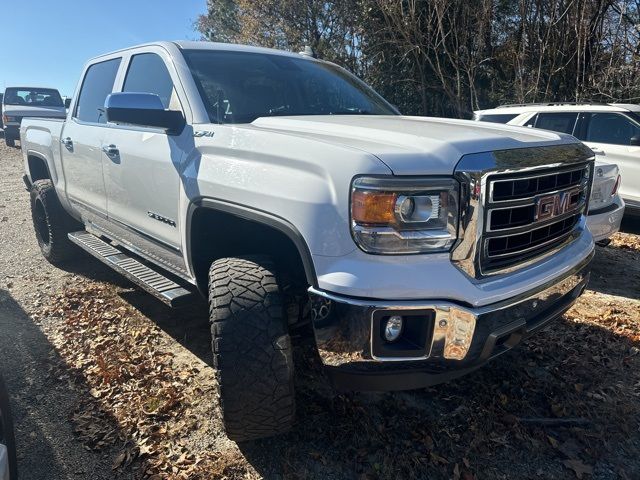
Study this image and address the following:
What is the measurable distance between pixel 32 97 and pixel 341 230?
2016cm

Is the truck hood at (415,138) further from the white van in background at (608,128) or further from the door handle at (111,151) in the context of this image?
the white van in background at (608,128)

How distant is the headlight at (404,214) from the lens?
1.93 metres

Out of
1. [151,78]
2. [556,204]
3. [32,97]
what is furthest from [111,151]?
[32,97]

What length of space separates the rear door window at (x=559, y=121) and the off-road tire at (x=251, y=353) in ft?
20.5

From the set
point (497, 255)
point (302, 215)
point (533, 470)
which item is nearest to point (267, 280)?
point (302, 215)

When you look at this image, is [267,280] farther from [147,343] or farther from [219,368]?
[147,343]

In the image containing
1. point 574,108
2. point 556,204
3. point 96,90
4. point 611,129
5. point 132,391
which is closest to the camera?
point 556,204

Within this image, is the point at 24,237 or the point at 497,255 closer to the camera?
the point at 497,255

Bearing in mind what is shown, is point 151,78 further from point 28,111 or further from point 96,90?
point 28,111

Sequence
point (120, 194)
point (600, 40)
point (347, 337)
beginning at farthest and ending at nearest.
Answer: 1. point (600, 40)
2. point (120, 194)
3. point (347, 337)

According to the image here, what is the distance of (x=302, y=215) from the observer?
2059 millimetres

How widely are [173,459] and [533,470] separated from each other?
70.6 inches

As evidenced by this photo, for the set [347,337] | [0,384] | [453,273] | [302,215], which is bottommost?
[0,384]

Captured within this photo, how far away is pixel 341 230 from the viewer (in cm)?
196
